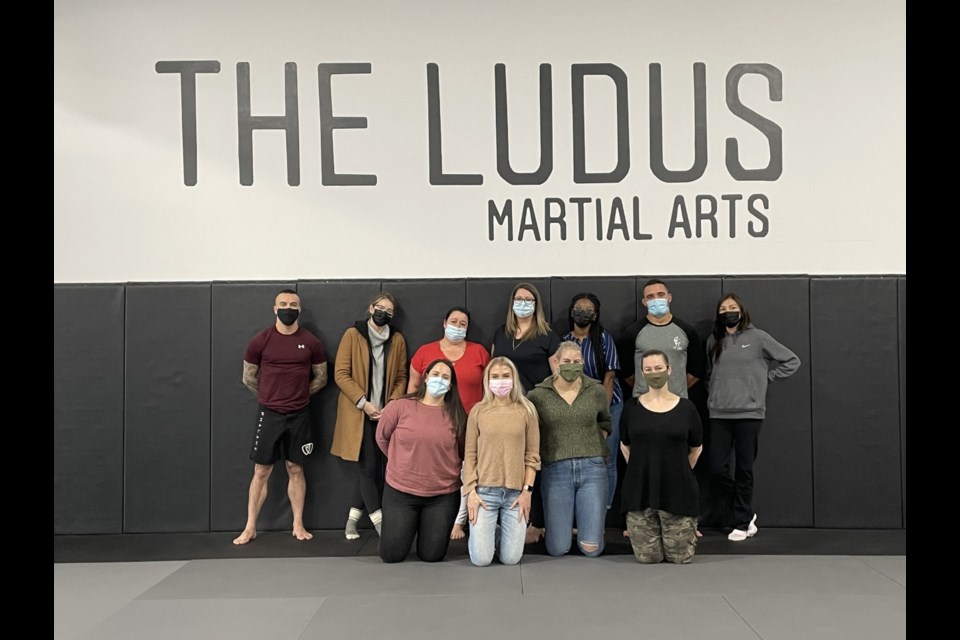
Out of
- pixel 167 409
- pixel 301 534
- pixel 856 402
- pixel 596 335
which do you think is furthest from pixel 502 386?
pixel 856 402

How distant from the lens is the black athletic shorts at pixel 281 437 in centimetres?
556

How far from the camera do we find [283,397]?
558cm

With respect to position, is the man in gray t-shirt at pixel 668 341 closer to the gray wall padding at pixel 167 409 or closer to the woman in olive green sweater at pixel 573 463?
the woman in olive green sweater at pixel 573 463

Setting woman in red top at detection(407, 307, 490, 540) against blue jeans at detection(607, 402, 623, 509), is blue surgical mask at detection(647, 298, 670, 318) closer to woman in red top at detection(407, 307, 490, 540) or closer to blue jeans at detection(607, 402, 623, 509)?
blue jeans at detection(607, 402, 623, 509)

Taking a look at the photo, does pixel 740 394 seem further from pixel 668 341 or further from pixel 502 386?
pixel 502 386

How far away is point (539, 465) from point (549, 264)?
6.22 feet

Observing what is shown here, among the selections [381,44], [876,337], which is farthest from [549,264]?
[876,337]

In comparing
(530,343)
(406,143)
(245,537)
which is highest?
(406,143)

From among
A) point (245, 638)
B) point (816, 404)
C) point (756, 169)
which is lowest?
point (245, 638)

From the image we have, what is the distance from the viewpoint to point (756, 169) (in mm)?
6086

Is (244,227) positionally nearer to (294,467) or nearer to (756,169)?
(294,467)

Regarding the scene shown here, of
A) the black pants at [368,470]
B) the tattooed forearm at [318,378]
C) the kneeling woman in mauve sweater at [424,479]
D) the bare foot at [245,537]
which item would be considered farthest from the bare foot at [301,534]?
the tattooed forearm at [318,378]

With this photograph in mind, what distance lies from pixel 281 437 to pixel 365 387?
2.50 ft

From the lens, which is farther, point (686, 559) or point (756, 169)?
point (756, 169)
